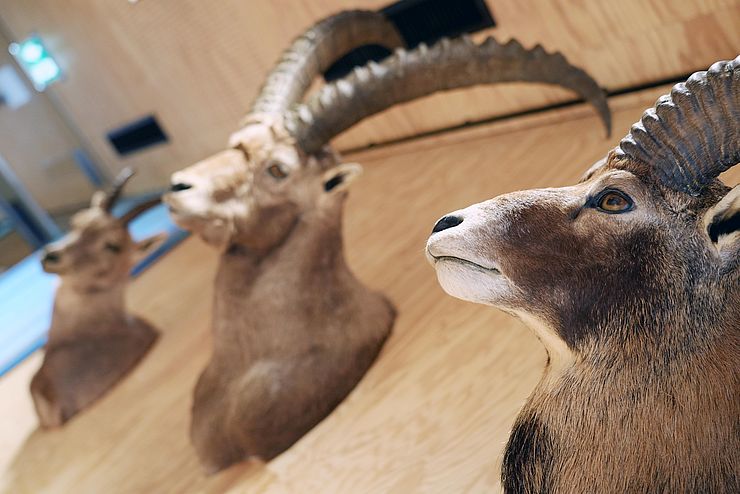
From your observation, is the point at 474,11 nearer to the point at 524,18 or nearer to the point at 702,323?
the point at 524,18

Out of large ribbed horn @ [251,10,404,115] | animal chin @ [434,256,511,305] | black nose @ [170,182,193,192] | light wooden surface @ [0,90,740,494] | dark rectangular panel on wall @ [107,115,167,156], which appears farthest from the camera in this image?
dark rectangular panel on wall @ [107,115,167,156]

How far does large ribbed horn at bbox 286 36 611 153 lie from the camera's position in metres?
1.99

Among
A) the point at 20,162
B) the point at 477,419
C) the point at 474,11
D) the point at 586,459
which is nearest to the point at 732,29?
the point at 474,11

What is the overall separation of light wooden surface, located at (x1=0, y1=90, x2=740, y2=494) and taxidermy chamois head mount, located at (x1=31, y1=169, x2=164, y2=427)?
94mm

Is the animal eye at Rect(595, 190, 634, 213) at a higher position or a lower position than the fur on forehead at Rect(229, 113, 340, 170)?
lower

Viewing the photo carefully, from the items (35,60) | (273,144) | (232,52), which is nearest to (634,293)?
(273,144)

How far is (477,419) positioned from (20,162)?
3.88m

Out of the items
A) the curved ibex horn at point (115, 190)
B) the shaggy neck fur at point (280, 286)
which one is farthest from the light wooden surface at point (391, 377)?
the curved ibex horn at point (115, 190)

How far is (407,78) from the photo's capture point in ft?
6.69

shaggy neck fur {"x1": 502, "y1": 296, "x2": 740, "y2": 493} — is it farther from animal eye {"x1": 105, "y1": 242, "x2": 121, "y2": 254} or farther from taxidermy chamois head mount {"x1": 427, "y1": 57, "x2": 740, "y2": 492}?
animal eye {"x1": 105, "y1": 242, "x2": 121, "y2": 254}

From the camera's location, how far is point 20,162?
455cm

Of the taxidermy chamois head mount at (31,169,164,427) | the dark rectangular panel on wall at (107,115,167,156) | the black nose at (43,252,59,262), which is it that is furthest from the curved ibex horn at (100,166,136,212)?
the dark rectangular panel on wall at (107,115,167,156)

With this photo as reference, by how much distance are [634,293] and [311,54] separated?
67.2 inches

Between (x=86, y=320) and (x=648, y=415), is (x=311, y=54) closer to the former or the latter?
(x=86, y=320)
